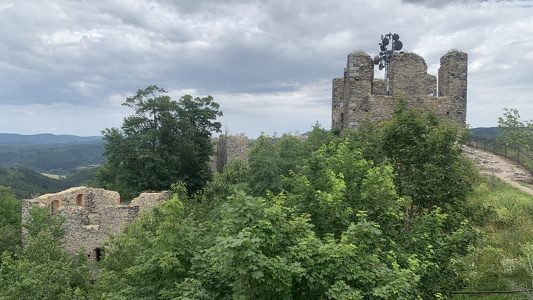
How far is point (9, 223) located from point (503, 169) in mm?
36479

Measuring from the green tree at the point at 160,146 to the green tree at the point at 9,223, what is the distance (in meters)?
7.74

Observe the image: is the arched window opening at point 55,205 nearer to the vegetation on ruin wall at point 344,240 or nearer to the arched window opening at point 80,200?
the arched window opening at point 80,200

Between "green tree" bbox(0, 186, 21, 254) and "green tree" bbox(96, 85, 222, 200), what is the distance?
774 cm

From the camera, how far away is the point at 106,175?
108 feet

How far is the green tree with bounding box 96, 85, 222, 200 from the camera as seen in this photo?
Answer: 87.6 ft

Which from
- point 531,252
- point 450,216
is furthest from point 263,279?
point 531,252

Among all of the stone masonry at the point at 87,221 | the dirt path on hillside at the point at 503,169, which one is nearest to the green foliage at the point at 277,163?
the stone masonry at the point at 87,221

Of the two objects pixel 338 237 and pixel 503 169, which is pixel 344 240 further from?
pixel 503 169

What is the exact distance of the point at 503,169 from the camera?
70.5 feet

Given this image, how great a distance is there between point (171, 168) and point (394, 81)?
18.3 metres

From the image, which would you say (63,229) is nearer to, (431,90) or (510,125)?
(431,90)

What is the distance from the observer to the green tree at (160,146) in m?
26.7

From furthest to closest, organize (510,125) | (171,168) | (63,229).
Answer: (510,125) < (171,168) < (63,229)

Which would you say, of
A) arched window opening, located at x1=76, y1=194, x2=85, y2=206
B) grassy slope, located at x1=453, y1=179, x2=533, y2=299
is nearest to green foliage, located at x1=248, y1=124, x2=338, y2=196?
grassy slope, located at x1=453, y1=179, x2=533, y2=299
